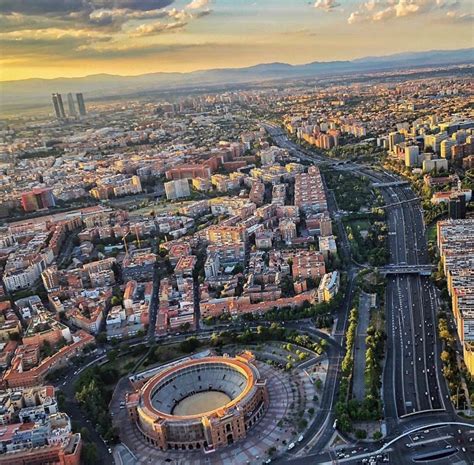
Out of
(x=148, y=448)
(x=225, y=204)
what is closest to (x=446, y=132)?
(x=225, y=204)

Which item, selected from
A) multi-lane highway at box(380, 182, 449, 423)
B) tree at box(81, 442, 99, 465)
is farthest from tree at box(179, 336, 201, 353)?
multi-lane highway at box(380, 182, 449, 423)

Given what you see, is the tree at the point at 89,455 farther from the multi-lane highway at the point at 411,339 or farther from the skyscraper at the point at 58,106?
the skyscraper at the point at 58,106

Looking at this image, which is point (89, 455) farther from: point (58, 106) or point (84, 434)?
point (58, 106)

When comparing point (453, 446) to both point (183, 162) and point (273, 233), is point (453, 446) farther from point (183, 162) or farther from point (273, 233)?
point (183, 162)

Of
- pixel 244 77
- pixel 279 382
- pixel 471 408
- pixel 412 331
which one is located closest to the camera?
pixel 471 408

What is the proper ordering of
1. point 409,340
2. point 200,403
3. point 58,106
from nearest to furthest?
point 200,403 < point 409,340 < point 58,106

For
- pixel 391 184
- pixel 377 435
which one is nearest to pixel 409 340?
pixel 377 435
